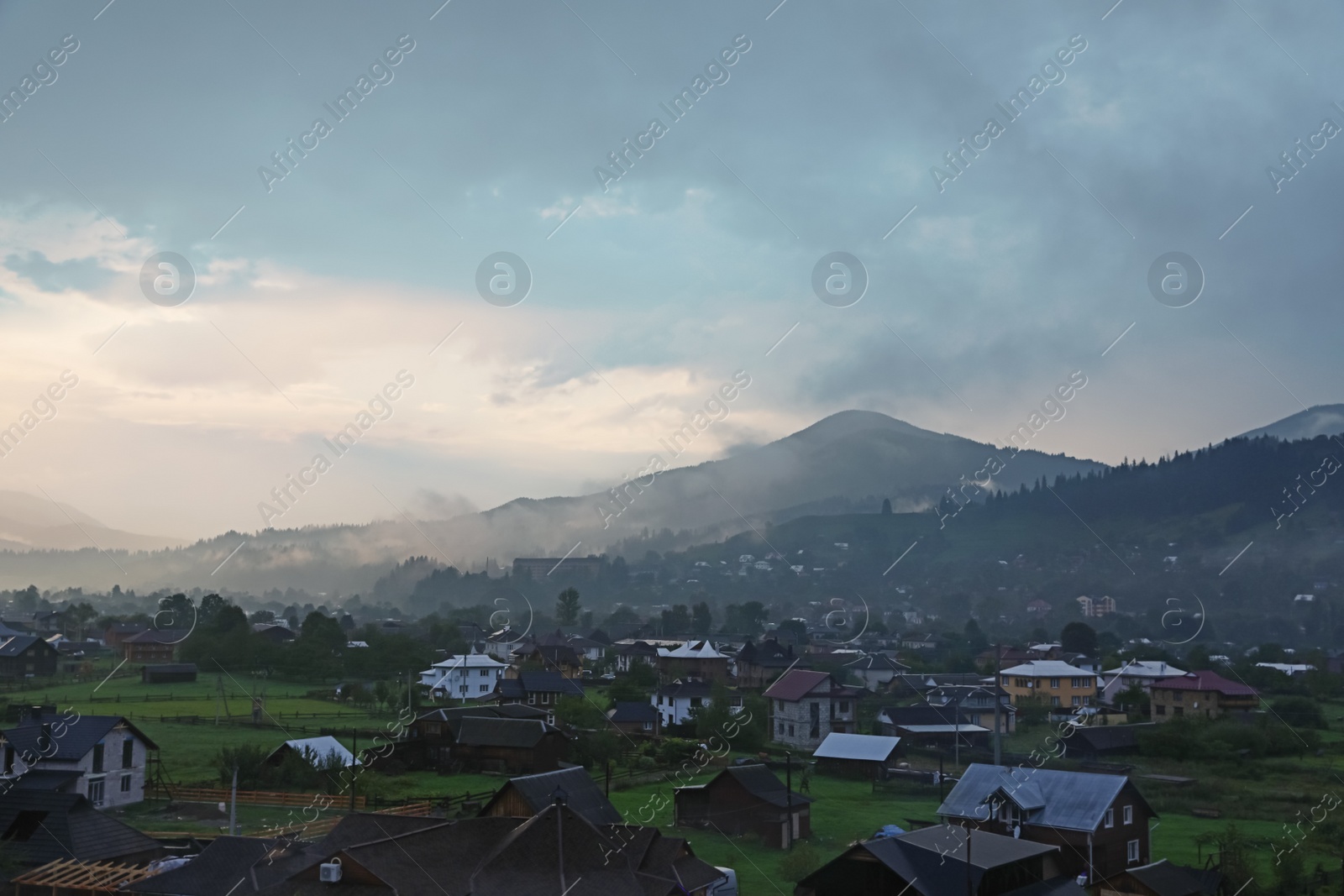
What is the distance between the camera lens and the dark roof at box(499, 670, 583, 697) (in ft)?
157

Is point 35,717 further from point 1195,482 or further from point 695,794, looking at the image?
point 1195,482

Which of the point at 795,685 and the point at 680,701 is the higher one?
the point at 795,685

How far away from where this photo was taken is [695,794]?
2705cm

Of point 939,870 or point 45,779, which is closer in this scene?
point 939,870

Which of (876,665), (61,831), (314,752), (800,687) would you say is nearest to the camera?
(61,831)

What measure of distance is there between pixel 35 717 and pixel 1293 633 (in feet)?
360

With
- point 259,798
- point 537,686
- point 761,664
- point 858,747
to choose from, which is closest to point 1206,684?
point 858,747

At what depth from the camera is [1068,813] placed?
23109 millimetres


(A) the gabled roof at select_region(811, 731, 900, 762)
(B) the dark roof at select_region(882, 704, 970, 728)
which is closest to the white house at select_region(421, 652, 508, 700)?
(B) the dark roof at select_region(882, 704, 970, 728)

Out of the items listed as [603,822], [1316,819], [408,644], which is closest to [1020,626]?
[408,644]

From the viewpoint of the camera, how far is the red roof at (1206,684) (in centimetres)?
4806

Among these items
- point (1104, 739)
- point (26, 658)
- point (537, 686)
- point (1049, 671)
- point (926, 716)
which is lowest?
point (1104, 739)

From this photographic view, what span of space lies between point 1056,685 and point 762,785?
1270 inches

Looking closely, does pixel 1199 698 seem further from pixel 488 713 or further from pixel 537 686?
pixel 488 713
